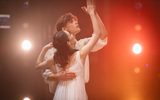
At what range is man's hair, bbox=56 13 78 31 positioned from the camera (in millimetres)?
3602

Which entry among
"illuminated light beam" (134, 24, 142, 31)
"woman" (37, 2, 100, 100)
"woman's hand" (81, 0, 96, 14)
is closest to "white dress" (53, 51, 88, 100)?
"woman" (37, 2, 100, 100)

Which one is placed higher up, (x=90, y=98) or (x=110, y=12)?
(x=110, y=12)

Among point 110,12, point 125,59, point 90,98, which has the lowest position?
point 90,98

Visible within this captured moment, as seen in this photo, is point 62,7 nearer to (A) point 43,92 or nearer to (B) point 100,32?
(B) point 100,32

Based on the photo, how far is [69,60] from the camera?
141 inches

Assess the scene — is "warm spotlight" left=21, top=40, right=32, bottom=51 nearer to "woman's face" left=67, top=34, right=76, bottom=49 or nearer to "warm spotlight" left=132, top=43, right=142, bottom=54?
"woman's face" left=67, top=34, right=76, bottom=49

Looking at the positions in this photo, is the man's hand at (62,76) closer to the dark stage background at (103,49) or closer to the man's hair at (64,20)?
the dark stage background at (103,49)

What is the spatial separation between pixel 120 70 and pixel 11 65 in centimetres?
71

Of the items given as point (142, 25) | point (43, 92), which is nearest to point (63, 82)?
point (43, 92)

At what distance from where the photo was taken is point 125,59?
364 centimetres

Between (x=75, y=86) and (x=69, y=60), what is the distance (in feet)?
0.56

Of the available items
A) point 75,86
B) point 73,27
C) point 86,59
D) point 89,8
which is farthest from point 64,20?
point 75,86

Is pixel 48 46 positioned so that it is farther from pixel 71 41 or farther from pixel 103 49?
pixel 103 49

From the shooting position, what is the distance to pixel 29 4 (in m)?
3.64
